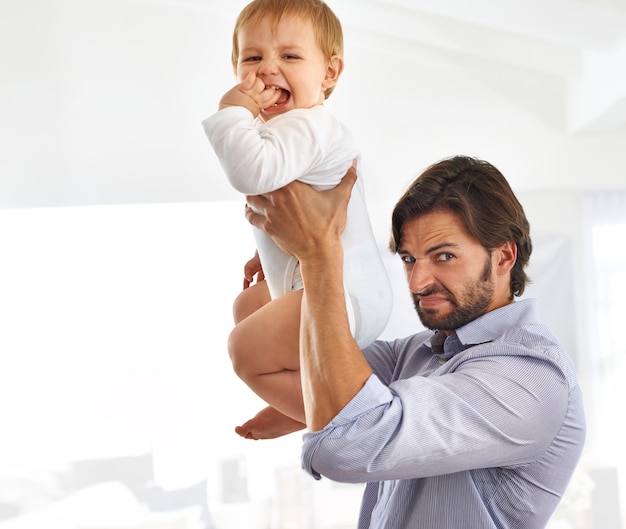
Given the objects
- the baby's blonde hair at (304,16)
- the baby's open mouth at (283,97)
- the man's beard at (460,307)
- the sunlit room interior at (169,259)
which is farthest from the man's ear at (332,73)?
the sunlit room interior at (169,259)

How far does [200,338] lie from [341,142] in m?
3.00

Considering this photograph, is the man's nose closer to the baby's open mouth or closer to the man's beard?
the man's beard

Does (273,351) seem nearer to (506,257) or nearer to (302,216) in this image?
(302,216)

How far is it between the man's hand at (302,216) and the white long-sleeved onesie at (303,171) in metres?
0.03

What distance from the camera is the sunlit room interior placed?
420 cm

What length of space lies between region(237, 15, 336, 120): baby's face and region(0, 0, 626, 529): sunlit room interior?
2.80 meters

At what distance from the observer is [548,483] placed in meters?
1.40

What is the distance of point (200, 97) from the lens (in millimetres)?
4316

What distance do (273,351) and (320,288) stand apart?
0.18 metres

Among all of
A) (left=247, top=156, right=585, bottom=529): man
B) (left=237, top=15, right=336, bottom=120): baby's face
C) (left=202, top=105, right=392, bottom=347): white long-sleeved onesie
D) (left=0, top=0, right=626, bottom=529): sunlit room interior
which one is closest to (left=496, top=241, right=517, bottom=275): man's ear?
(left=247, top=156, right=585, bottom=529): man

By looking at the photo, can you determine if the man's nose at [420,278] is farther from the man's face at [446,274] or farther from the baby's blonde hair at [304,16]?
the baby's blonde hair at [304,16]

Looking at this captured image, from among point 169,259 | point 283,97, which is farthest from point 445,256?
point 169,259

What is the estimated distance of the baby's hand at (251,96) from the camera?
4.22 feet

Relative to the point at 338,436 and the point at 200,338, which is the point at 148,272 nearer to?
the point at 200,338
